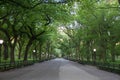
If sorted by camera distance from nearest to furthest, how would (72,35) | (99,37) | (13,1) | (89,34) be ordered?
(13,1) < (99,37) < (89,34) < (72,35)

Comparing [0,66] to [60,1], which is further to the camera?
[0,66]

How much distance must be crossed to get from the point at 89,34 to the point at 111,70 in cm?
2175

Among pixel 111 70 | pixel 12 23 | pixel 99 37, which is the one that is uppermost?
pixel 12 23

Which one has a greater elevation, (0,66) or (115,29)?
(115,29)

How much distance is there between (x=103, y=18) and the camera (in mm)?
46844

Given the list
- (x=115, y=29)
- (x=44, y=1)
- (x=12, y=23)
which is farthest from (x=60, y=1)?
(x=12, y=23)

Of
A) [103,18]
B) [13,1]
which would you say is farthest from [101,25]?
[13,1]

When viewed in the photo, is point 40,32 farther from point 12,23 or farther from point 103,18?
point 103,18

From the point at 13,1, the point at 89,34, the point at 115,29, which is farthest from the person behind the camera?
the point at 89,34

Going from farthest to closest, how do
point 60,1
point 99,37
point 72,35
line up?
point 72,35 → point 99,37 → point 60,1

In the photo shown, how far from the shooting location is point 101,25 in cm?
4759

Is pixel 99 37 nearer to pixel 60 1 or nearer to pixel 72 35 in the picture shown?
pixel 60 1

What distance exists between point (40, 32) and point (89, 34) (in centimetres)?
1293

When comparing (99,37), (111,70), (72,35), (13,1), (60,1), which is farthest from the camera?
(72,35)
